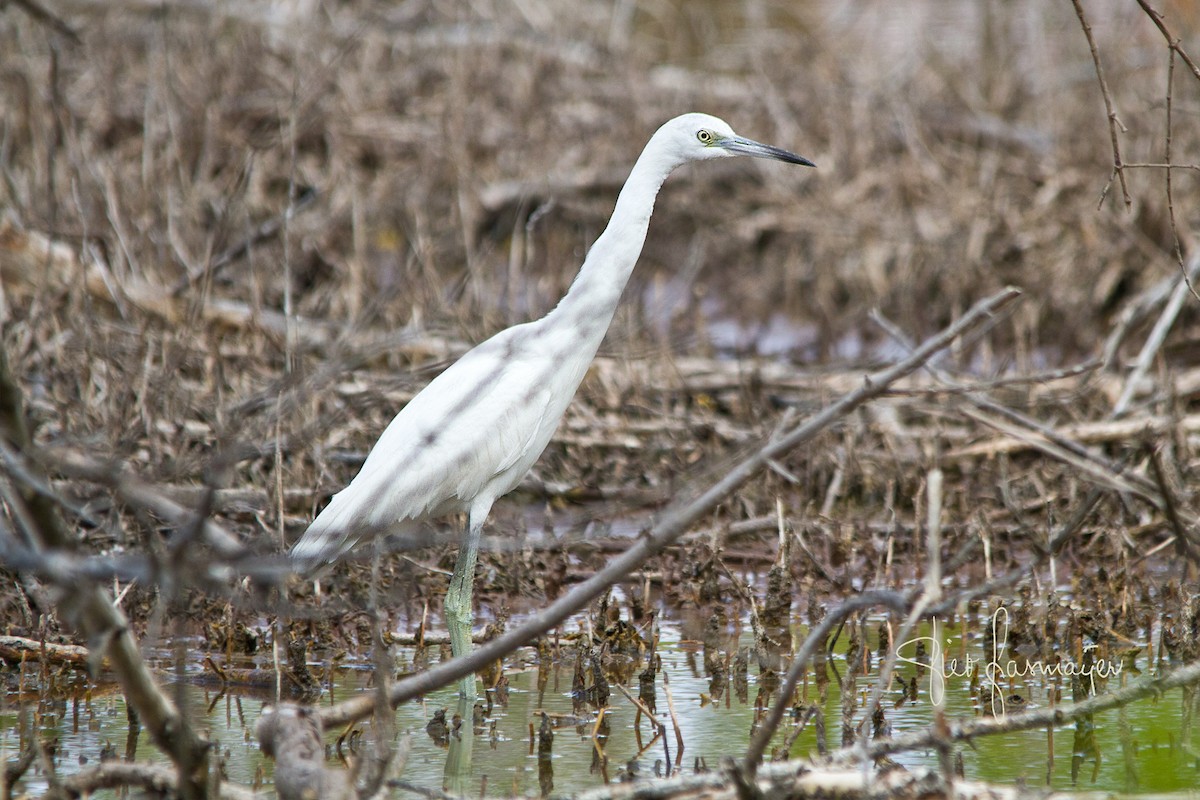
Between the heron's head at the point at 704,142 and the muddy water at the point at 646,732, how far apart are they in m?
1.45

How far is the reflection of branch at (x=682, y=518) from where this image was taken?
2430 mm

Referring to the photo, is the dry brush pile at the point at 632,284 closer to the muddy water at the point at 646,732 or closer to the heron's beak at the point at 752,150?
the muddy water at the point at 646,732

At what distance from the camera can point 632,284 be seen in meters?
7.45

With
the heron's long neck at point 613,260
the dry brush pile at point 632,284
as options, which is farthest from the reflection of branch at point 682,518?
the heron's long neck at point 613,260

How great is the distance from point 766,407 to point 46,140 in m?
3.51

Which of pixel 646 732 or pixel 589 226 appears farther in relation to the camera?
pixel 589 226

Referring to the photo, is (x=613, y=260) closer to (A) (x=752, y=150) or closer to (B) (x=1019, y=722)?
(A) (x=752, y=150)

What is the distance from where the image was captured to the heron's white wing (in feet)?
13.5

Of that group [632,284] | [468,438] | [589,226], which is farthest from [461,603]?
[589,226]

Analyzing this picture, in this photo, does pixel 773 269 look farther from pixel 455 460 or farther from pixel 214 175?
pixel 455 460

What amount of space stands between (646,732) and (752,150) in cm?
179

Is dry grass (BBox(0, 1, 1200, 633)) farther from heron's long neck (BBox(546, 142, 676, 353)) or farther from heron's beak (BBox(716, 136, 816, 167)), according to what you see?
heron's beak (BBox(716, 136, 816, 167))

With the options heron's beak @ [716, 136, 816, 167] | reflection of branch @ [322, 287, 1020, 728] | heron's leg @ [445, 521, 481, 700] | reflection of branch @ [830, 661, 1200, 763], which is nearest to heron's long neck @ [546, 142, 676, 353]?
heron's beak @ [716, 136, 816, 167]

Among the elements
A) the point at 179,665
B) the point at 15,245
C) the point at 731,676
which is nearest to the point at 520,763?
the point at 731,676
